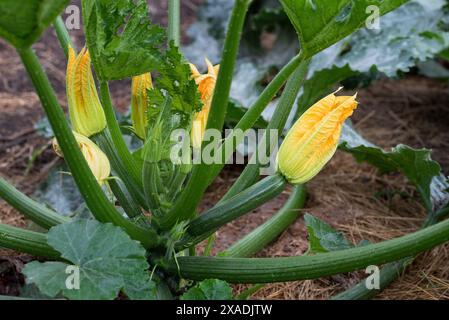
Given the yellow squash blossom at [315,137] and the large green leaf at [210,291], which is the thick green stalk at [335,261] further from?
the yellow squash blossom at [315,137]

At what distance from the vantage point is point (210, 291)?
1358mm

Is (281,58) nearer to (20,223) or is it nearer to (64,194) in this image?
(64,194)

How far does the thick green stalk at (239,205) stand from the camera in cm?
148

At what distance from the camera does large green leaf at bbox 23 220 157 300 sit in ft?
4.00

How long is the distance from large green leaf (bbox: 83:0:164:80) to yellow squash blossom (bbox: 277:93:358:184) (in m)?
0.34

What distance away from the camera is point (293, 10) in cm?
133

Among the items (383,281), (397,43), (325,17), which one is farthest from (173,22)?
(397,43)

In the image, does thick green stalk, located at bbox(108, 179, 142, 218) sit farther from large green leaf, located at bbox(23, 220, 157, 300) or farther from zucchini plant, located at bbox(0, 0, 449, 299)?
large green leaf, located at bbox(23, 220, 157, 300)

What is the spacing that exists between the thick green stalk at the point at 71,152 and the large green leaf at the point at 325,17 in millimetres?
481

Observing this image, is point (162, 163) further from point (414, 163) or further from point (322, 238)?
point (414, 163)

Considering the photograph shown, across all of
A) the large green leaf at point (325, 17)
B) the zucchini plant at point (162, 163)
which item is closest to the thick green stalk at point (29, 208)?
the zucchini plant at point (162, 163)

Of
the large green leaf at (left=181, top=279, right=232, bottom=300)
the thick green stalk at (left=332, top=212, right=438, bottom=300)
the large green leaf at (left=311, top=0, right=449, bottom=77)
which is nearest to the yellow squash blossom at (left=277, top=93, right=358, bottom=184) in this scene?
the large green leaf at (left=181, top=279, right=232, bottom=300)
